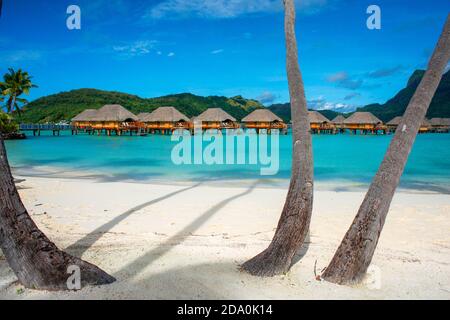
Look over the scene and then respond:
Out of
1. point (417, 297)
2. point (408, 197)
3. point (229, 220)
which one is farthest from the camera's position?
point (408, 197)

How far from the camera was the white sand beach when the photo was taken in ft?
11.1

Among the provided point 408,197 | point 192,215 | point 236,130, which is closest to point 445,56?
point 192,215

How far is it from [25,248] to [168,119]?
5207 centimetres

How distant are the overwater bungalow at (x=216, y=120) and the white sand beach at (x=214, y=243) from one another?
1807 inches

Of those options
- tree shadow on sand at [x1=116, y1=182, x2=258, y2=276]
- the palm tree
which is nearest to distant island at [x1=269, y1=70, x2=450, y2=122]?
the palm tree

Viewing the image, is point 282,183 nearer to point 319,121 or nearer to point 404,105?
point 319,121

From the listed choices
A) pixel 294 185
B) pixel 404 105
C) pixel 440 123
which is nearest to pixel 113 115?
pixel 294 185

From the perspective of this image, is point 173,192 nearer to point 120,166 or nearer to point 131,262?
point 131,262

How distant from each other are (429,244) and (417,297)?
2.13 m

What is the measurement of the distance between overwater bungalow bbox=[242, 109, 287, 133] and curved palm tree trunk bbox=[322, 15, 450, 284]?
5389cm

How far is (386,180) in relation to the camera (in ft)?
10.5

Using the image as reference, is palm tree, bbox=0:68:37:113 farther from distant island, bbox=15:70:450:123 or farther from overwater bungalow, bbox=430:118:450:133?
overwater bungalow, bbox=430:118:450:133

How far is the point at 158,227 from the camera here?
600 centimetres

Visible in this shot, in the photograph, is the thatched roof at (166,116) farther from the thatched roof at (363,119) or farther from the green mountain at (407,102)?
the green mountain at (407,102)
